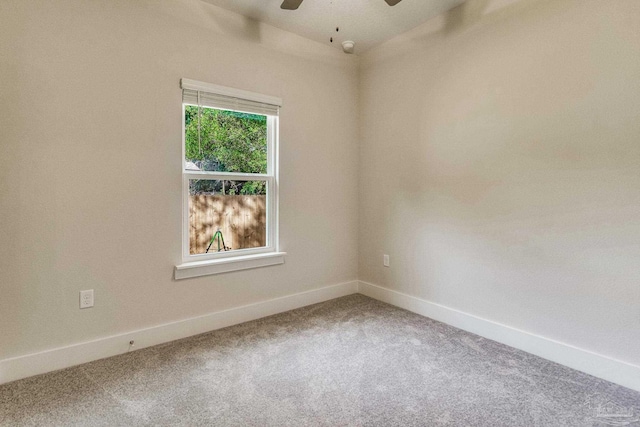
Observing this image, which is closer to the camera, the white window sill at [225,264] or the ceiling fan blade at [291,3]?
the ceiling fan blade at [291,3]

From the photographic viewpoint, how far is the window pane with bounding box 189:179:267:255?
8.97 ft

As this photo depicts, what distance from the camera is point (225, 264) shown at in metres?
2.80

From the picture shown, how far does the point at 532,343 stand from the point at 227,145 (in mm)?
2762

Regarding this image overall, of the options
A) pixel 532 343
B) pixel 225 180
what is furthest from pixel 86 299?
pixel 532 343

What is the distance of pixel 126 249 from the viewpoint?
2.35 metres

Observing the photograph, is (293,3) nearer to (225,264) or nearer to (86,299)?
(225,264)

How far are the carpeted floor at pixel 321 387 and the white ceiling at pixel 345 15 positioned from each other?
2617 millimetres

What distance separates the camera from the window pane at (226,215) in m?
2.73

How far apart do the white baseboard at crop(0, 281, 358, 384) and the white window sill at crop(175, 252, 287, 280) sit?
1.14 ft

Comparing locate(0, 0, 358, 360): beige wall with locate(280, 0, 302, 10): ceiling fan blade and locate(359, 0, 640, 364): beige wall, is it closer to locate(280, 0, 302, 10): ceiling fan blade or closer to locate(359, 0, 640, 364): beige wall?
locate(280, 0, 302, 10): ceiling fan blade

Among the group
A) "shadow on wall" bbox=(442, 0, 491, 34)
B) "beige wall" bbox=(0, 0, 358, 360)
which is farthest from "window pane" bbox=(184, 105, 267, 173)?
"shadow on wall" bbox=(442, 0, 491, 34)

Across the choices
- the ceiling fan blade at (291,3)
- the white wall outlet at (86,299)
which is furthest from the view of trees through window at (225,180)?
the ceiling fan blade at (291,3)

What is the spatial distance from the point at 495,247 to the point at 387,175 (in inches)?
49.2

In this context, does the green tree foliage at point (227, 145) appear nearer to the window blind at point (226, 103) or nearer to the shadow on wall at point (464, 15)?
the window blind at point (226, 103)
